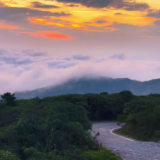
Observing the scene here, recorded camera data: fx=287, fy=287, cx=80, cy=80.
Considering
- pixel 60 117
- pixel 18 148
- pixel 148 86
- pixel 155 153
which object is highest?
pixel 148 86

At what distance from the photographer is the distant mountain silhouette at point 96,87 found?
88562 mm

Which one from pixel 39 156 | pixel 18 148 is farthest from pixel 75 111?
pixel 39 156

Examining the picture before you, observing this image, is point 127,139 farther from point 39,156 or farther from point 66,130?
point 39,156

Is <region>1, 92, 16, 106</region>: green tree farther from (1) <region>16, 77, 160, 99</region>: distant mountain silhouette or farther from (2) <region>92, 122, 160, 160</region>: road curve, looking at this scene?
(1) <region>16, 77, 160, 99</region>: distant mountain silhouette

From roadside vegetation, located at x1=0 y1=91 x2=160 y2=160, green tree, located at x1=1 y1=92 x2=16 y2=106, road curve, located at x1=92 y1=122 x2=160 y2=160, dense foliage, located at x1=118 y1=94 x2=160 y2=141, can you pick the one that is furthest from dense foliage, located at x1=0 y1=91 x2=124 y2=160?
green tree, located at x1=1 y1=92 x2=16 y2=106

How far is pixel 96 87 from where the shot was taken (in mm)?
94062

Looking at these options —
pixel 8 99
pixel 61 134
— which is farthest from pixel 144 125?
pixel 8 99

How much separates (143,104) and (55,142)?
46.0ft

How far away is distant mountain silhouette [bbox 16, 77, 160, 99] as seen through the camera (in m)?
88.6

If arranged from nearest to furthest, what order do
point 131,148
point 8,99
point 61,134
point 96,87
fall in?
1. point 61,134
2. point 131,148
3. point 8,99
4. point 96,87

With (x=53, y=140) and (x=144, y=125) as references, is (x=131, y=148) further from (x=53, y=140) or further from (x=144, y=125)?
(x=53, y=140)

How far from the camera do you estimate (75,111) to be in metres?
17.5

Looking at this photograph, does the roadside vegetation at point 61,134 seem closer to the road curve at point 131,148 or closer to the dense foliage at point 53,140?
the dense foliage at point 53,140

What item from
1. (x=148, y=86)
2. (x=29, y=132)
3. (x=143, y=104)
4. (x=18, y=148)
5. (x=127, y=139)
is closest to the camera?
(x=18, y=148)
